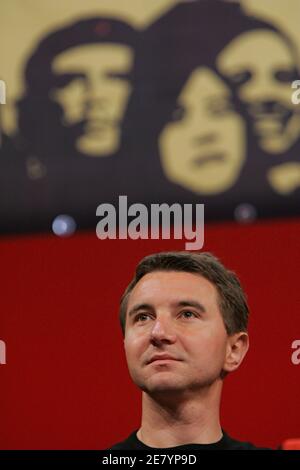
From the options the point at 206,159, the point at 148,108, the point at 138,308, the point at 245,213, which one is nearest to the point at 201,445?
the point at 138,308

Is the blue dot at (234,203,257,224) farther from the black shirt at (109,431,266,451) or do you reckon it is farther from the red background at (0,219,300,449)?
the black shirt at (109,431,266,451)

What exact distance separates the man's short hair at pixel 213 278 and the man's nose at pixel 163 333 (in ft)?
0.37

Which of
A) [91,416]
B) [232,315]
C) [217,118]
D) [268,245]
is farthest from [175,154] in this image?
[91,416]

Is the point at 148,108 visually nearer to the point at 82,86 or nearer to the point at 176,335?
the point at 82,86

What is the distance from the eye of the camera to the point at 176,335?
1.72 meters

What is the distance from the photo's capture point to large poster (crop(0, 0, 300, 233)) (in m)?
2.06

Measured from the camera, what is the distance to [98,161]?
82.3 inches

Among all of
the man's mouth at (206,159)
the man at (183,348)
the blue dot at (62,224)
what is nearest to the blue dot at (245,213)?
the man's mouth at (206,159)

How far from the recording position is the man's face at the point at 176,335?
1.72 meters

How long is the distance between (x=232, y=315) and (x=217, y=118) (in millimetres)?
567

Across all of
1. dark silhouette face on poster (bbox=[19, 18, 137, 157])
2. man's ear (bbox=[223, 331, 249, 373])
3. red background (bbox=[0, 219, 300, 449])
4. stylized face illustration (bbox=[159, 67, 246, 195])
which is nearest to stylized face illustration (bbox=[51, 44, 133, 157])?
dark silhouette face on poster (bbox=[19, 18, 137, 157])

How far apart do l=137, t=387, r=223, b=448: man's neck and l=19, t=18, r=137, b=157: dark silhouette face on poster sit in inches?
26.3

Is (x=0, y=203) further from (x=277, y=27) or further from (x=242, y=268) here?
(x=277, y=27)

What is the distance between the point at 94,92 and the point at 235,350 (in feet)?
2.50
